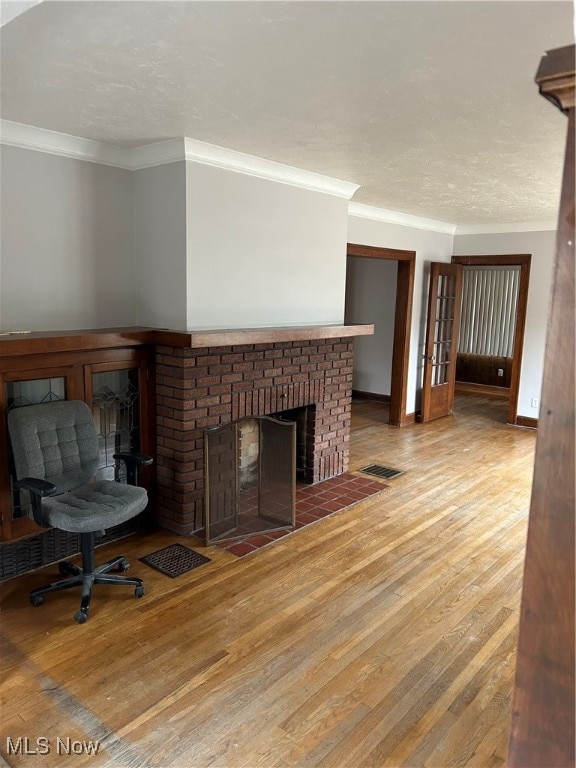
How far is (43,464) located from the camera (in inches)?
115

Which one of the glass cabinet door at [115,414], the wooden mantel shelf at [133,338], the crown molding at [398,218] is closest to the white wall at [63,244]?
the wooden mantel shelf at [133,338]

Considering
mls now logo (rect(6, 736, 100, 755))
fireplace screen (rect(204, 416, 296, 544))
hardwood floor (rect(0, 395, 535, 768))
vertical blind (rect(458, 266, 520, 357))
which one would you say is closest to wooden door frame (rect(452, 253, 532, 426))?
vertical blind (rect(458, 266, 520, 357))

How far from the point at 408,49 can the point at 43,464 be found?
2.51m

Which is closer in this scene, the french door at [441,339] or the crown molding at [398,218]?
the crown molding at [398,218]

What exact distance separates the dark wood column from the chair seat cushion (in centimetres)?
203

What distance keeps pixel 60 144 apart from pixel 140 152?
49 centimetres

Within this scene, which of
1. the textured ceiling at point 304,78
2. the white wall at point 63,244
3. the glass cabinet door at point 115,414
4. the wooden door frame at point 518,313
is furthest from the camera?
the wooden door frame at point 518,313

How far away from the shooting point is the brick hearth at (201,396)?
141 inches

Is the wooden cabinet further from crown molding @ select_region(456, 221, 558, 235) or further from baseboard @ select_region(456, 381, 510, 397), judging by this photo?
baseboard @ select_region(456, 381, 510, 397)

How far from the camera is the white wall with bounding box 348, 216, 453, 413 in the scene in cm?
637

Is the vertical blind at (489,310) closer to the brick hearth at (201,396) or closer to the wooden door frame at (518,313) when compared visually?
the wooden door frame at (518,313)

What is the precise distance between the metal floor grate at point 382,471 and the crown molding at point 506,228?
352cm

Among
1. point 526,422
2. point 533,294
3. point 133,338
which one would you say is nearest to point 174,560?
point 133,338

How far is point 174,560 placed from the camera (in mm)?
3346
